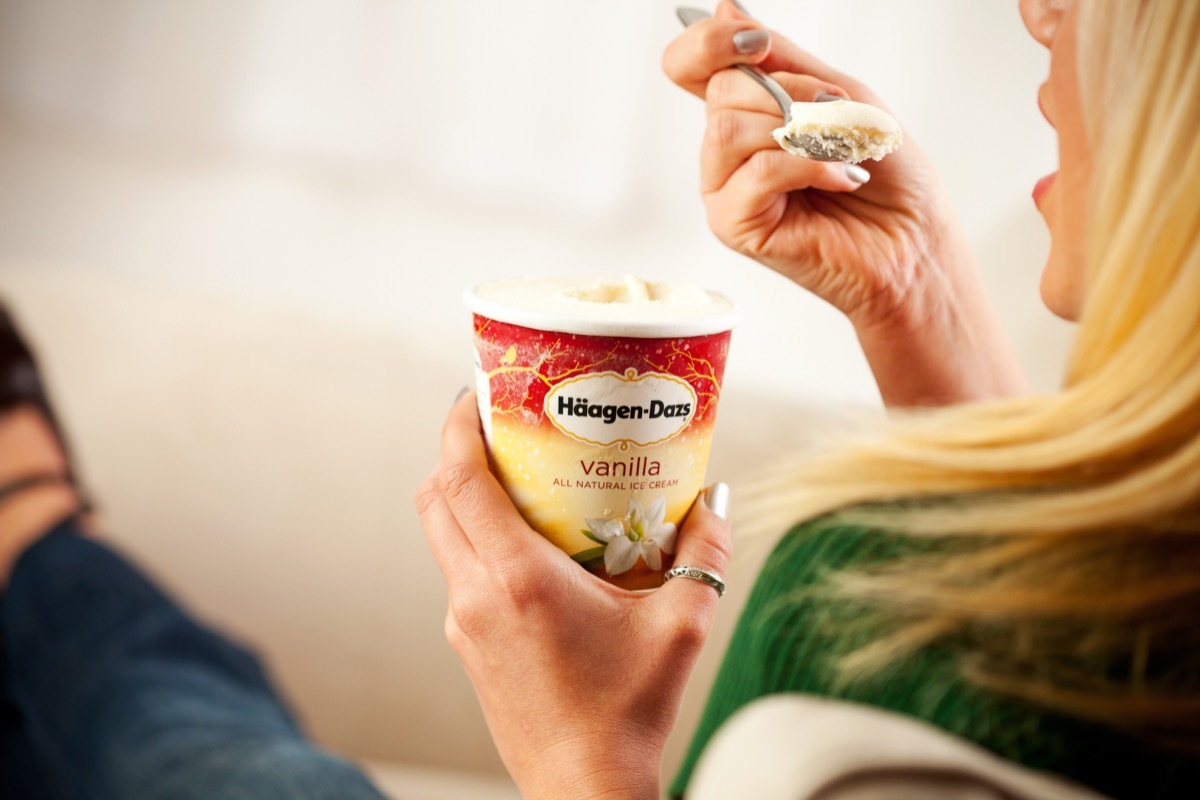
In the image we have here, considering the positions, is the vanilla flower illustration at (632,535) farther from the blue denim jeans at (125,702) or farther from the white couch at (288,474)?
the white couch at (288,474)

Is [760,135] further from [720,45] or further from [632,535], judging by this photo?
[632,535]

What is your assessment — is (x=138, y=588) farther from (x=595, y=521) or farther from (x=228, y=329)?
(x=595, y=521)

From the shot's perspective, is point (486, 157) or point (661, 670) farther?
point (486, 157)

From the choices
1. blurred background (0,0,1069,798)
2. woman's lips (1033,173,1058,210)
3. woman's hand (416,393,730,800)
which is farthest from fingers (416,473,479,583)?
blurred background (0,0,1069,798)

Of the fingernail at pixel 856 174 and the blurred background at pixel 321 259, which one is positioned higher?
the fingernail at pixel 856 174

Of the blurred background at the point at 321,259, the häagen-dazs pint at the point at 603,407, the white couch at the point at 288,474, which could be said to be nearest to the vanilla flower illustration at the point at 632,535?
the häagen-dazs pint at the point at 603,407

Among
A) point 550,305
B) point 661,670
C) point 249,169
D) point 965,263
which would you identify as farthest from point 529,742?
point 249,169

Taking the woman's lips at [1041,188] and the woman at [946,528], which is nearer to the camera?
the woman at [946,528]

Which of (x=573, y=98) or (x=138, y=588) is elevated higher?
(x=573, y=98)
